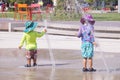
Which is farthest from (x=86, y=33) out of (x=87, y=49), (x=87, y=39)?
(x=87, y=49)

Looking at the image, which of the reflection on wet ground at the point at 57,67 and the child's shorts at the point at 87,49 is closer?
the reflection on wet ground at the point at 57,67

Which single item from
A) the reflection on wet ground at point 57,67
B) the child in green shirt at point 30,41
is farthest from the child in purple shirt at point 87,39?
the child in green shirt at point 30,41

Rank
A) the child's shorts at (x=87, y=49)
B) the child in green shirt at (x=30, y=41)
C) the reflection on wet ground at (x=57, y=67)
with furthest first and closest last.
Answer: the child in green shirt at (x=30, y=41)
the child's shorts at (x=87, y=49)
the reflection on wet ground at (x=57, y=67)

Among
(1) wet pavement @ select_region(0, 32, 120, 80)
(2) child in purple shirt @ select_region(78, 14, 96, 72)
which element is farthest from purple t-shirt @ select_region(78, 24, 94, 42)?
(1) wet pavement @ select_region(0, 32, 120, 80)

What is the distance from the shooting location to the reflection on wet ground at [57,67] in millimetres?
9724

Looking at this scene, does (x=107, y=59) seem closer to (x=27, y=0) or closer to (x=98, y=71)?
(x=98, y=71)

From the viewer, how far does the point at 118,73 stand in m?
10.3

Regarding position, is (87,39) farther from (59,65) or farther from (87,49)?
(59,65)

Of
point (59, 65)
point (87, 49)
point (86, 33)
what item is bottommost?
point (59, 65)

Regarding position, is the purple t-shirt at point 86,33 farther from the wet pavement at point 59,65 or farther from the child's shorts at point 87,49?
the wet pavement at point 59,65

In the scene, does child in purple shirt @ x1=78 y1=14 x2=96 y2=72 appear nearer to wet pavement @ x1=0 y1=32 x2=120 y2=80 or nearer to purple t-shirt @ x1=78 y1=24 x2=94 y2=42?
purple t-shirt @ x1=78 y1=24 x2=94 y2=42

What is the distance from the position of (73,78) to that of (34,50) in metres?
2.12

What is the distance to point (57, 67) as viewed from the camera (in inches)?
444

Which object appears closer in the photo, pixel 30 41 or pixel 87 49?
pixel 87 49
